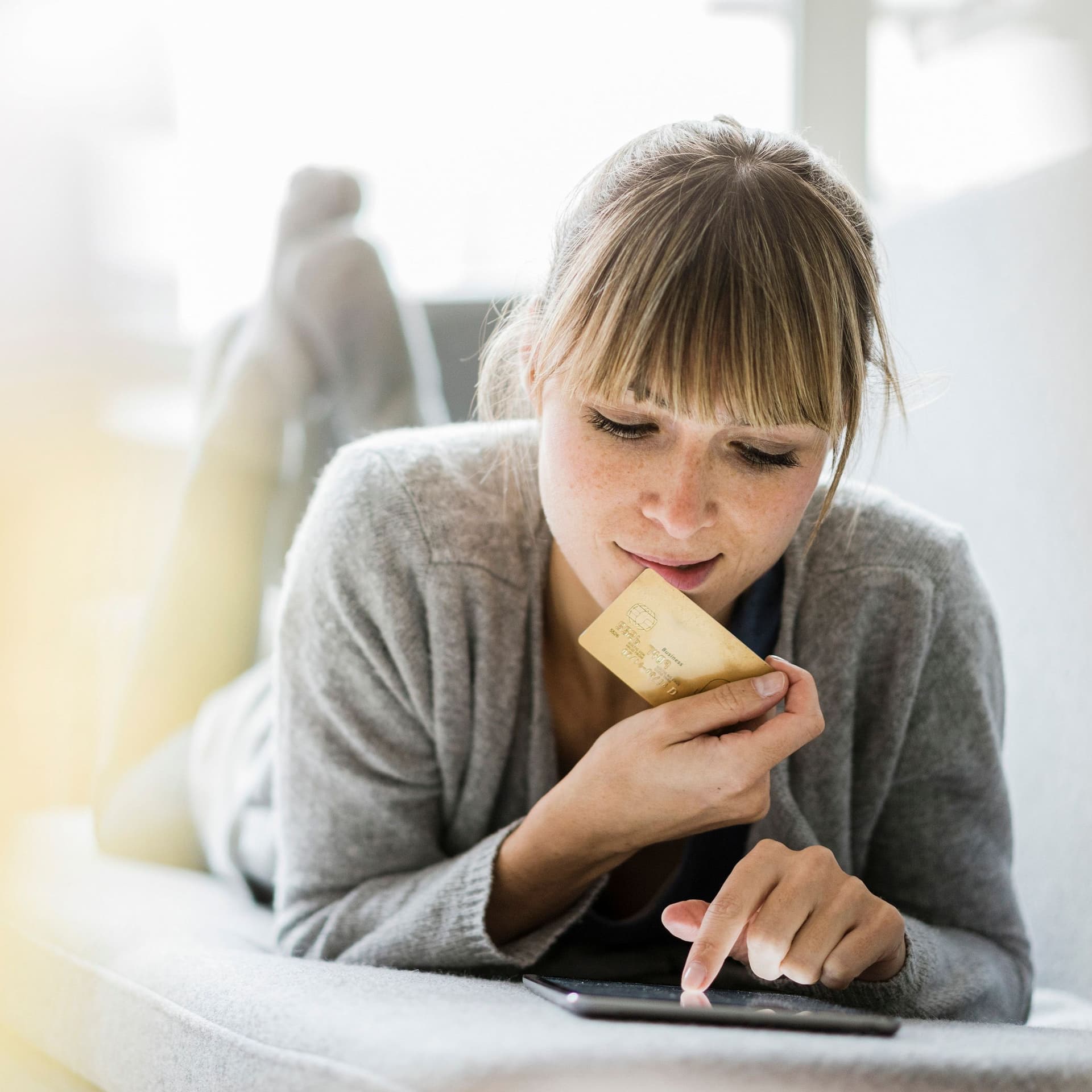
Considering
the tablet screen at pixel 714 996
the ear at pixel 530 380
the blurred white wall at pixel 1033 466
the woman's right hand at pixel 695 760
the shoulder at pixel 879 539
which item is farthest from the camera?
the blurred white wall at pixel 1033 466

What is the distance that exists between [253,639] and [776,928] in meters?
1.18

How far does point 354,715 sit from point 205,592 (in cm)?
69

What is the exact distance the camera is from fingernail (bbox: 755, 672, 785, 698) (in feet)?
2.64

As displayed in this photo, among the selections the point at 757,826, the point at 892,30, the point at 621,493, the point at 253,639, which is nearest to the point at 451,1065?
the point at 621,493

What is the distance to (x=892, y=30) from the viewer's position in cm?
191

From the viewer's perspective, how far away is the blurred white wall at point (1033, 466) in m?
1.14

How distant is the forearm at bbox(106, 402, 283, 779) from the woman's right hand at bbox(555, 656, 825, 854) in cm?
92

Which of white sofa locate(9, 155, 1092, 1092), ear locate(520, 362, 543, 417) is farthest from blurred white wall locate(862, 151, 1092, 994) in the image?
ear locate(520, 362, 543, 417)

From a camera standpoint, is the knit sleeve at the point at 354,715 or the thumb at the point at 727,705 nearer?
the thumb at the point at 727,705

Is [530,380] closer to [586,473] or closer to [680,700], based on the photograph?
[586,473]

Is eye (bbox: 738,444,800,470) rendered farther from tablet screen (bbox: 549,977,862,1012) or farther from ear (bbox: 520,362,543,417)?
tablet screen (bbox: 549,977,862,1012)

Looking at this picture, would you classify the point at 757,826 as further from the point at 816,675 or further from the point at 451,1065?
the point at 451,1065

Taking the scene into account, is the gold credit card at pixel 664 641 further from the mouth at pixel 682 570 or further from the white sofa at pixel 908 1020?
the white sofa at pixel 908 1020

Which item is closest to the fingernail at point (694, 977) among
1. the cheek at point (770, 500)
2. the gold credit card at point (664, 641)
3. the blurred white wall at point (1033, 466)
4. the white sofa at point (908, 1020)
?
the white sofa at point (908, 1020)
